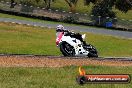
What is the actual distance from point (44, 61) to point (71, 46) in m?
3.32

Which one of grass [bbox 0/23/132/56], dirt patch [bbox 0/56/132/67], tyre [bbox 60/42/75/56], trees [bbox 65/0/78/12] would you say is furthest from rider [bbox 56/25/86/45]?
trees [bbox 65/0/78/12]

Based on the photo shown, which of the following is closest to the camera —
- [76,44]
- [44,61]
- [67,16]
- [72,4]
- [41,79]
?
[41,79]

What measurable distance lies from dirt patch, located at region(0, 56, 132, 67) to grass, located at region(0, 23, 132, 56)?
20.1ft

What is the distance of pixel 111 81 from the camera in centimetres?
618

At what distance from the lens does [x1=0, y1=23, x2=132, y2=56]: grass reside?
2833 centimetres

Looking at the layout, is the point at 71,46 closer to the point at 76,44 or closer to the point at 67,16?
the point at 76,44

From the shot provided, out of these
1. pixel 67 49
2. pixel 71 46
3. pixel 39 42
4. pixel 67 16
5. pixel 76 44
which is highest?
pixel 76 44

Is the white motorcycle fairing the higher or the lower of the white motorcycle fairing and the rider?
the lower

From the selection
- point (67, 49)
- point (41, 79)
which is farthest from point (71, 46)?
point (41, 79)

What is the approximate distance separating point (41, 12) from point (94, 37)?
17607mm

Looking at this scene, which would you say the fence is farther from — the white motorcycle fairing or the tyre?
the tyre

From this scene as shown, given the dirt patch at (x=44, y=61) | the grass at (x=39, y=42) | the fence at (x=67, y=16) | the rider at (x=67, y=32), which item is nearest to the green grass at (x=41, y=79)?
the dirt patch at (x=44, y=61)

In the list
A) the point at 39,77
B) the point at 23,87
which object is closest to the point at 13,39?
the point at 39,77

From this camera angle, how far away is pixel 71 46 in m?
21.7
